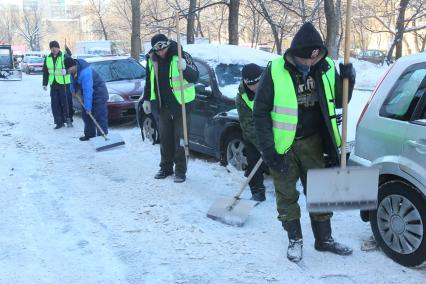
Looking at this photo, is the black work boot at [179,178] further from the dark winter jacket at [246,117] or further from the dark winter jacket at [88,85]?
the dark winter jacket at [88,85]

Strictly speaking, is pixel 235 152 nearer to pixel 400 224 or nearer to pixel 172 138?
pixel 172 138

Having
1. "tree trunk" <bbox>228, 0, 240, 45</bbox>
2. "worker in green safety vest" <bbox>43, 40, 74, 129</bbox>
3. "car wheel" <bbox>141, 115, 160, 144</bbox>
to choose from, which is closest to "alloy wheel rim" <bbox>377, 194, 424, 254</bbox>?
"car wheel" <bbox>141, 115, 160, 144</bbox>

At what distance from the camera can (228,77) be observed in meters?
7.13

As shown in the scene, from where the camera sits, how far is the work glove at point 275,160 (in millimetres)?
3623

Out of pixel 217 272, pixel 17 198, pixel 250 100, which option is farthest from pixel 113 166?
pixel 217 272

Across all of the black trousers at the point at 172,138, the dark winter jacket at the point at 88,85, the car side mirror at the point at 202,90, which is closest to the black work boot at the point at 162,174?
the black trousers at the point at 172,138

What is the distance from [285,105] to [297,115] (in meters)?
0.13

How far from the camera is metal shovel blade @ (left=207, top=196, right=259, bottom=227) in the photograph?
15.6 ft

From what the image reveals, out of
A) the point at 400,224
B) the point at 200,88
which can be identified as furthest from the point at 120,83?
the point at 400,224

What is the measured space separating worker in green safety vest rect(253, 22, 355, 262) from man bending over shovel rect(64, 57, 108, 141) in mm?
5741

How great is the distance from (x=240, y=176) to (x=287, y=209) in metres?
2.48

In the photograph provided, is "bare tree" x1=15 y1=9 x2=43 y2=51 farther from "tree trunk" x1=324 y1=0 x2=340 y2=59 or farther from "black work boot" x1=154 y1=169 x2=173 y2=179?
"black work boot" x1=154 y1=169 x2=173 y2=179

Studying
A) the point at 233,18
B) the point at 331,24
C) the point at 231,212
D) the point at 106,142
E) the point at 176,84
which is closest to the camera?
the point at 231,212

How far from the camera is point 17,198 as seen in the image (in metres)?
5.73
